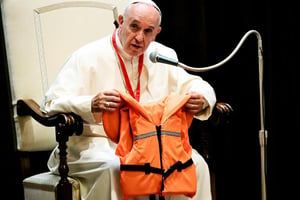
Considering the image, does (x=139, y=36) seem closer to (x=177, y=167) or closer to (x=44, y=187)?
(x=177, y=167)

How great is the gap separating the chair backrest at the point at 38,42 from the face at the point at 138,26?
46 cm

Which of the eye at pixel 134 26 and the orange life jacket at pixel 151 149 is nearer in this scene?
the orange life jacket at pixel 151 149

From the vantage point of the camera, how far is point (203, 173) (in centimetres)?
283

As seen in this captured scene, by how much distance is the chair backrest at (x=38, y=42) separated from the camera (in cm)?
308

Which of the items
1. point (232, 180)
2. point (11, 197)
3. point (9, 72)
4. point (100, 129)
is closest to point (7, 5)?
point (9, 72)

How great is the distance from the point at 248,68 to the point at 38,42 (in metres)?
1.53

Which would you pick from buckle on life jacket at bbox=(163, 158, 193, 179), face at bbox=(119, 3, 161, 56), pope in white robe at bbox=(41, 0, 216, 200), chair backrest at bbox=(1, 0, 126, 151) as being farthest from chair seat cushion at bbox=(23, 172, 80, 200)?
face at bbox=(119, 3, 161, 56)

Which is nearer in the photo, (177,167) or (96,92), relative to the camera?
(177,167)

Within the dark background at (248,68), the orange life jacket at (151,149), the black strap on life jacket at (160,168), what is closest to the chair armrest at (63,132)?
the orange life jacket at (151,149)

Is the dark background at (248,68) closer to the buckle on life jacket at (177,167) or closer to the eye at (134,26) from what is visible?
the eye at (134,26)

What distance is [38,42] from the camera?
10.4 feet

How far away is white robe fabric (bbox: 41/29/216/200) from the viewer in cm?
263

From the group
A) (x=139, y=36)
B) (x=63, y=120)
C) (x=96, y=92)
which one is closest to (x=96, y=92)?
(x=96, y=92)

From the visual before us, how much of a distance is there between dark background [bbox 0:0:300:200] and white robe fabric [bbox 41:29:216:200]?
613 millimetres
